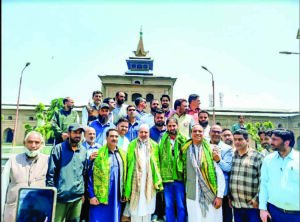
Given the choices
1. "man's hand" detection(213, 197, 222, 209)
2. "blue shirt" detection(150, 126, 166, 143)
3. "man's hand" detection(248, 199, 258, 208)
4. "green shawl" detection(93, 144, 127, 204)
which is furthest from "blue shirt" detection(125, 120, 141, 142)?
"man's hand" detection(248, 199, 258, 208)

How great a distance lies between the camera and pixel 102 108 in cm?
584

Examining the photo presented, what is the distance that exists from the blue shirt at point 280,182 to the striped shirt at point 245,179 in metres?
0.28

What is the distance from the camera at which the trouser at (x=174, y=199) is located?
4.75 m

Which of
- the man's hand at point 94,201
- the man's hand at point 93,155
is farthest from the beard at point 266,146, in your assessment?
the man's hand at point 94,201

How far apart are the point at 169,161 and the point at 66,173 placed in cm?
161

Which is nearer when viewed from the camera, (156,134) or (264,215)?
(264,215)

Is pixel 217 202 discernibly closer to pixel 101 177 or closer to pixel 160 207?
pixel 160 207

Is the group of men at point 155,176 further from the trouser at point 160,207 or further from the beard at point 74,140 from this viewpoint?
the trouser at point 160,207

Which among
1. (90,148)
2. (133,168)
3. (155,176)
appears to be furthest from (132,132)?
(155,176)

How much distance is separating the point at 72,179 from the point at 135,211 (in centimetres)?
110

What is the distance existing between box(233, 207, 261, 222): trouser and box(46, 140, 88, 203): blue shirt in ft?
7.89

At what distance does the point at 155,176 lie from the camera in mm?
4719

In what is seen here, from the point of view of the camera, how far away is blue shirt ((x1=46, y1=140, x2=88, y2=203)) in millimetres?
4312

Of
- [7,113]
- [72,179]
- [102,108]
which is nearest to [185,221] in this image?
[72,179]
